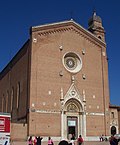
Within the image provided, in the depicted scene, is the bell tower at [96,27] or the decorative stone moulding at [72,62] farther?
the bell tower at [96,27]

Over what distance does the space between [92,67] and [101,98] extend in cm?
442

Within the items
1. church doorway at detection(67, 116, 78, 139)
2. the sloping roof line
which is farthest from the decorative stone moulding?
church doorway at detection(67, 116, 78, 139)

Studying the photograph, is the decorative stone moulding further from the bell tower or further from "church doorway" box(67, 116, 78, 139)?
the bell tower

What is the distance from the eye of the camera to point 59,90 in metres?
35.0

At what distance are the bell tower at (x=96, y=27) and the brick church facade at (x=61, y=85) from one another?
2.93 m

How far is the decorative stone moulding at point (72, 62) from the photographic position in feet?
121

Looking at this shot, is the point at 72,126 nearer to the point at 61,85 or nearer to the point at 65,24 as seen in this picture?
the point at 61,85

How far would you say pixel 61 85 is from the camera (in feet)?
116

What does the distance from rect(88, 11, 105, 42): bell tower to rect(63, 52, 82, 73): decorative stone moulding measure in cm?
738

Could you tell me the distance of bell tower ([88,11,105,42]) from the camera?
143ft

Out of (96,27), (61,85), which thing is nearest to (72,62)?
(61,85)

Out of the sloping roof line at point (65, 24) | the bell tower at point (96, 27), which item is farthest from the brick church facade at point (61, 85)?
the bell tower at point (96, 27)

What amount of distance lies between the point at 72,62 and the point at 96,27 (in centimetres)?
942

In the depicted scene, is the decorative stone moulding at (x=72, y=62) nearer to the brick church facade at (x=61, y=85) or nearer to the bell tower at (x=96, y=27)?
the brick church facade at (x=61, y=85)
